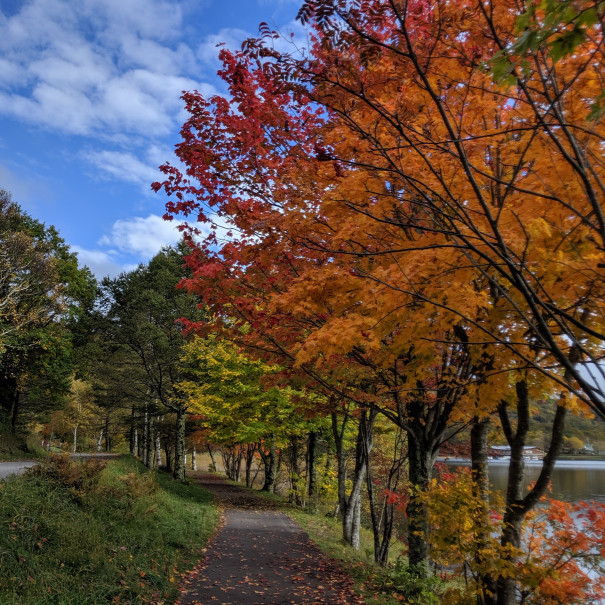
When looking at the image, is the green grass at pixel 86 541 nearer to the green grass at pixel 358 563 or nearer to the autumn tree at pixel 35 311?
the green grass at pixel 358 563

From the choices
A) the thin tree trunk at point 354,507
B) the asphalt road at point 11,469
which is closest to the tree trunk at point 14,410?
the asphalt road at point 11,469

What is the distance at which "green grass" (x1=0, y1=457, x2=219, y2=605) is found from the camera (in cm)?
478

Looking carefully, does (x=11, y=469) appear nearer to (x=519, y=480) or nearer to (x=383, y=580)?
(x=383, y=580)

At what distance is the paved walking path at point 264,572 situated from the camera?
6488 millimetres

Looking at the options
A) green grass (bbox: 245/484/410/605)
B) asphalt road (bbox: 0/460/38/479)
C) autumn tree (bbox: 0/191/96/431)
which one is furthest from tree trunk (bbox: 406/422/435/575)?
autumn tree (bbox: 0/191/96/431)

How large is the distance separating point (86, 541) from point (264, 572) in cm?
347

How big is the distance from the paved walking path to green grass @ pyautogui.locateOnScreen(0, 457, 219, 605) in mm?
435

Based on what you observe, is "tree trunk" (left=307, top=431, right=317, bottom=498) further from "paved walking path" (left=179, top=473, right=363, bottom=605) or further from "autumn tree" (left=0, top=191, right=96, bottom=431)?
"autumn tree" (left=0, top=191, right=96, bottom=431)

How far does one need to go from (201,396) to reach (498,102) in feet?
51.0

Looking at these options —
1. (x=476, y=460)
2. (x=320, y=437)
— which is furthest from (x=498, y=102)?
(x=320, y=437)

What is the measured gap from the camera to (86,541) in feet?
19.5

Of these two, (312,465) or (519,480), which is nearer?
(519,480)

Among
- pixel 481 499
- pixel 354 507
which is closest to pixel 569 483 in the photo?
pixel 354 507

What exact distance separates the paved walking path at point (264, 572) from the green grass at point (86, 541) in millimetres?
435
